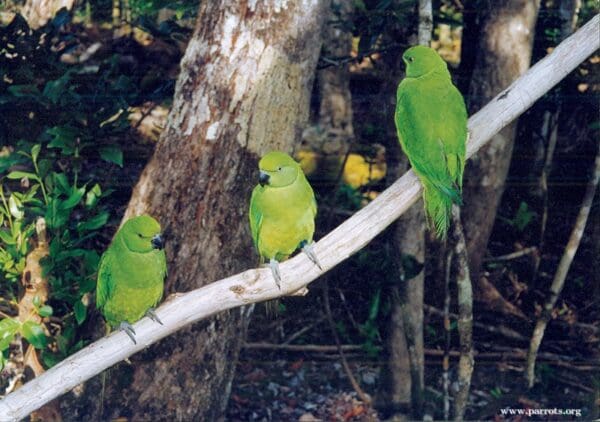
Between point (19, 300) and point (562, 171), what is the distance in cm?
289

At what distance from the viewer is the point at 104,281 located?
8.34 ft

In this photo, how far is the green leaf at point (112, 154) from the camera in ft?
9.37

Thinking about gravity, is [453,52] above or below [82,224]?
above

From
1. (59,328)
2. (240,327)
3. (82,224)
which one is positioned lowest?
(59,328)

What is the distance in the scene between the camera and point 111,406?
282 cm

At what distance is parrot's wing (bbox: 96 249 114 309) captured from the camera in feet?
8.23

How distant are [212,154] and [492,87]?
1433 mm

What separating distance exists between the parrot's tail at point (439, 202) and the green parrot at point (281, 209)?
362 mm

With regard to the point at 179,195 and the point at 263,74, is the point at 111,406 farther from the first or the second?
the point at 263,74

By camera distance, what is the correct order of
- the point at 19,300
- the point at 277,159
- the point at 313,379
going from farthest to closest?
the point at 313,379
the point at 19,300
the point at 277,159

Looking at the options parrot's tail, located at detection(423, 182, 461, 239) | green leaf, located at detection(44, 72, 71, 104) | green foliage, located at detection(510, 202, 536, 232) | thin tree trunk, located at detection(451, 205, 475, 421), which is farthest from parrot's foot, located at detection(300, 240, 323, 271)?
green foliage, located at detection(510, 202, 536, 232)

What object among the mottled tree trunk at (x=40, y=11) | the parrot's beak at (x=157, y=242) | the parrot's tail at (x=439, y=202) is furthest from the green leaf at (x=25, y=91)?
the parrot's tail at (x=439, y=202)

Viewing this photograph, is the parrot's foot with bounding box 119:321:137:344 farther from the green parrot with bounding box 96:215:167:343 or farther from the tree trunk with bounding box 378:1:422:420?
the tree trunk with bounding box 378:1:422:420

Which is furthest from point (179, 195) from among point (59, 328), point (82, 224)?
point (59, 328)
